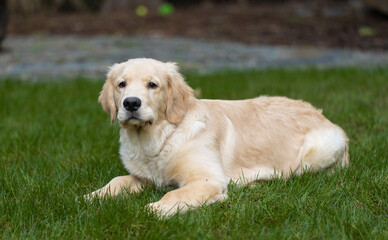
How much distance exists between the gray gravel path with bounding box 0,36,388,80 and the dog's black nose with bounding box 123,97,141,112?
509 cm

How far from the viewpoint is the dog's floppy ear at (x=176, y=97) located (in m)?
3.30

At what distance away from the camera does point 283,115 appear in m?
3.79

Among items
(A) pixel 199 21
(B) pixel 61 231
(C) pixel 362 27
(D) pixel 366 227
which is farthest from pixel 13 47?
(D) pixel 366 227

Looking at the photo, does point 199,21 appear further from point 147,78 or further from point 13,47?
point 147,78

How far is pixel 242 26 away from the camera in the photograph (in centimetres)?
1289

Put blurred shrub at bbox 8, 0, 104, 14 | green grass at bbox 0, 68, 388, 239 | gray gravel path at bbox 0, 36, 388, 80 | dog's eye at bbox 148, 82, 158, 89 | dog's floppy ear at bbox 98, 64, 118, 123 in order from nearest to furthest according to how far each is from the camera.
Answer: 1. green grass at bbox 0, 68, 388, 239
2. dog's eye at bbox 148, 82, 158, 89
3. dog's floppy ear at bbox 98, 64, 118, 123
4. gray gravel path at bbox 0, 36, 388, 80
5. blurred shrub at bbox 8, 0, 104, 14

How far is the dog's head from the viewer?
3078mm

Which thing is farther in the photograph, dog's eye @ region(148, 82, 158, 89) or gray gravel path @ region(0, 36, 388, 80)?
gray gravel path @ region(0, 36, 388, 80)

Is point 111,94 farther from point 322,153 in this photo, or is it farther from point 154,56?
point 154,56

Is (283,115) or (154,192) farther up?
(283,115)

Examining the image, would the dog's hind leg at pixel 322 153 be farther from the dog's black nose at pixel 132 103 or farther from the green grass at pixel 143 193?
the dog's black nose at pixel 132 103

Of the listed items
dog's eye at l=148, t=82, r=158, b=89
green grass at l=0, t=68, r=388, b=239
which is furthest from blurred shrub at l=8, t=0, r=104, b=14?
dog's eye at l=148, t=82, r=158, b=89

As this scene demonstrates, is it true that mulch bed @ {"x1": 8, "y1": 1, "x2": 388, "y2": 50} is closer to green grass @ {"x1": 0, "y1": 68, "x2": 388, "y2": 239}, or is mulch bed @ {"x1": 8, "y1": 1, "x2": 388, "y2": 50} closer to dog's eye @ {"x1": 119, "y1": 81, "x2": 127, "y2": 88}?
green grass @ {"x1": 0, "y1": 68, "x2": 388, "y2": 239}

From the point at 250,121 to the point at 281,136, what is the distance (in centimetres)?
25
